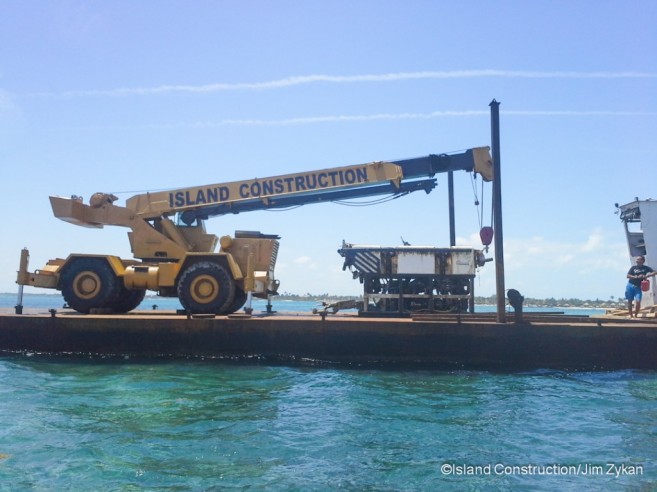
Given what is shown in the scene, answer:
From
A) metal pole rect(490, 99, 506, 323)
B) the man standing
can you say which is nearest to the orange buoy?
metal pole rect(490, 99, 506, 323)

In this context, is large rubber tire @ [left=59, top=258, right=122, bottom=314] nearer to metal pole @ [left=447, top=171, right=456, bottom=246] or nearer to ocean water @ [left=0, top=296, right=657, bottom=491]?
ocean water @ [left=0, top=296, right=657, bottom=491]

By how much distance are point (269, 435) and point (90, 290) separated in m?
8.78

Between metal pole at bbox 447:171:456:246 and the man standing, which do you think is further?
metal pole at bbox 447:171:456:246

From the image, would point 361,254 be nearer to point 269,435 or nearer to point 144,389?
point 144,389

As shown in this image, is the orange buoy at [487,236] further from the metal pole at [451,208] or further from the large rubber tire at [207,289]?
the large rubber tire at [207,289]

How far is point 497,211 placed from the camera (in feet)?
39.8

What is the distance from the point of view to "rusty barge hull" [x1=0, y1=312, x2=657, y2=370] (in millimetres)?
11523

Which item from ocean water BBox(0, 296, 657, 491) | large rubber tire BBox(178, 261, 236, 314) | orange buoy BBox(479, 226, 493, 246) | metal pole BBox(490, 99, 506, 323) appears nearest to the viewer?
ocean water BBox(0, 296, 657, 491)

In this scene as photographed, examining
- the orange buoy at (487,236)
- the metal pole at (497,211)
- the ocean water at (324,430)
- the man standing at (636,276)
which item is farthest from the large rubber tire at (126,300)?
the man standing at (636,276)

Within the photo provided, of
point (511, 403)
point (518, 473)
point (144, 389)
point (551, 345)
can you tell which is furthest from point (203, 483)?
point (551, 345)

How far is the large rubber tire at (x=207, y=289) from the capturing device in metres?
13.5

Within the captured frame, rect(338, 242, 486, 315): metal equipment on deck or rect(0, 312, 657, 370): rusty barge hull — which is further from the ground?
rect(338, 242, 486, 315): metal equipment on deck

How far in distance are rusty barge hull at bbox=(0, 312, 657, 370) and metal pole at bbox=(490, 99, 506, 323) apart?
0.61m

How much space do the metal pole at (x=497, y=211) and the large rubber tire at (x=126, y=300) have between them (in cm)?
899
